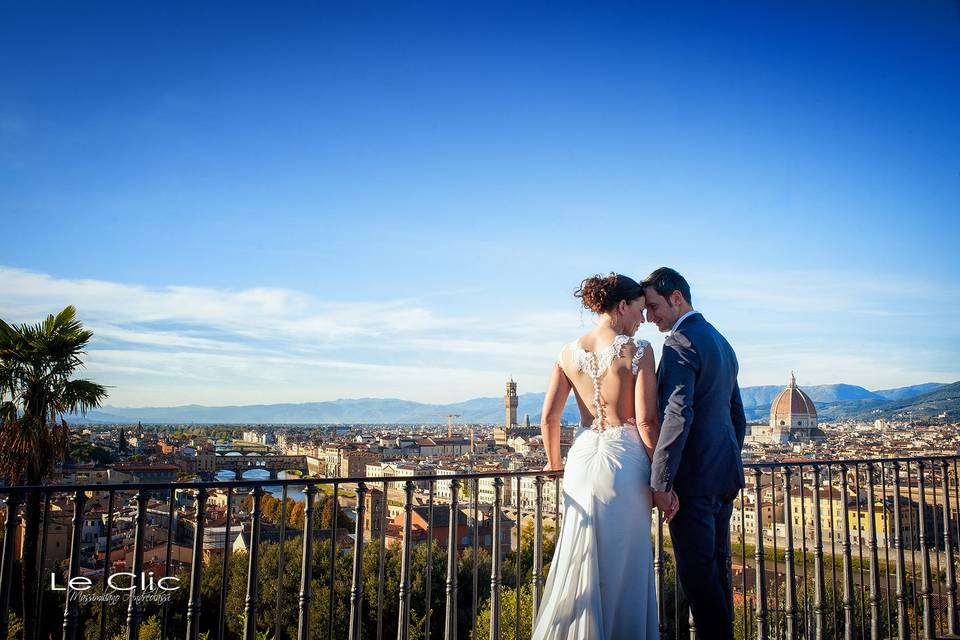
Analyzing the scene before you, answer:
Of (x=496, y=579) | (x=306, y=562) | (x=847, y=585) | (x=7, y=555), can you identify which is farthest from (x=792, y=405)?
(x=7, y=555)

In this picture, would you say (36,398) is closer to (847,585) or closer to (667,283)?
(667,283)

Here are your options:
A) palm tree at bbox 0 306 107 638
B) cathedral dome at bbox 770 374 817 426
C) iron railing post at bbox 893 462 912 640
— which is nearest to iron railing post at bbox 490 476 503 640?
iron railing post at bbox 893 462 912 640

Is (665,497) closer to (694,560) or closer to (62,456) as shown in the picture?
(694,560)

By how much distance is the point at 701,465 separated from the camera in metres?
2.84

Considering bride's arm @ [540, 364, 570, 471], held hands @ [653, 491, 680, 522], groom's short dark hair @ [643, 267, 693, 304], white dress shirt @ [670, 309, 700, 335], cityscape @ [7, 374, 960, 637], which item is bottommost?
cityscape @ [7, 374, 960, 637]

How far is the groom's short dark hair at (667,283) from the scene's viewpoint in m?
3.03

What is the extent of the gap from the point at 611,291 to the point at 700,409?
2.00 feet

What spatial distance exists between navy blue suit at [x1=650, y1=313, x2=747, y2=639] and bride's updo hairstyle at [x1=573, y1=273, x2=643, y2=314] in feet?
0.84

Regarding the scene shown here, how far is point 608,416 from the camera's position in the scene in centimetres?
297

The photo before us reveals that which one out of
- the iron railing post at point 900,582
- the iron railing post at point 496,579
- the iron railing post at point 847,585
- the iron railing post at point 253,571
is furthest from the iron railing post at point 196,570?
the iron railing post at point 900,582

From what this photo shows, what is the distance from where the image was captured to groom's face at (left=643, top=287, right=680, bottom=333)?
301 cm

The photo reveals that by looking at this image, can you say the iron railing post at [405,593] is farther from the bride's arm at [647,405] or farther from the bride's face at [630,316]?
the bride's face at [630,316]

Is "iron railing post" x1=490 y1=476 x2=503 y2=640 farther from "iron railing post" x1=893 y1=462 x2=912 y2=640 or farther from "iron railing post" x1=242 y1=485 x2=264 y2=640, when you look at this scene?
"iron railing post" x1=893 y1=462 x2=912 y2=640

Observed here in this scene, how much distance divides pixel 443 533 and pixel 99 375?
18941 millimetres
